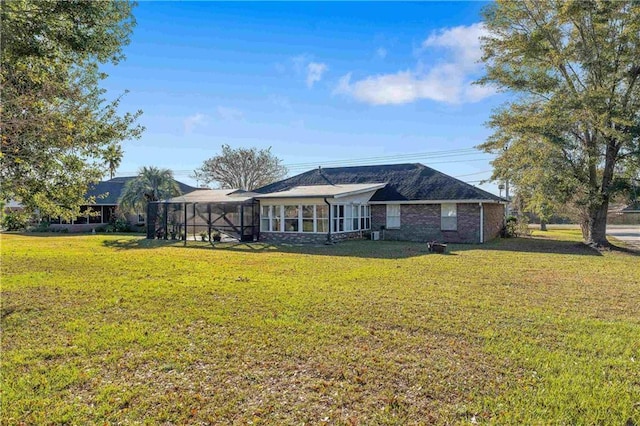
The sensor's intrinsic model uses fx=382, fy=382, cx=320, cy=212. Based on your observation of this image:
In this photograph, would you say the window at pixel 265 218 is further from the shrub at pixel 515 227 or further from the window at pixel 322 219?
the shrub at pixel 515 227

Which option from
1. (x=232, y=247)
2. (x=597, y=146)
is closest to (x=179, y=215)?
(x=232, y=247)

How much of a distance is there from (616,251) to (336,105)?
14913 mm

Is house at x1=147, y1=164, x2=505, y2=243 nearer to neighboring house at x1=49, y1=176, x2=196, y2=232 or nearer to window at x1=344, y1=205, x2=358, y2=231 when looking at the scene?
window at x1=344, y1=205, x2=358, y2=231

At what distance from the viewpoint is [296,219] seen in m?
20.5

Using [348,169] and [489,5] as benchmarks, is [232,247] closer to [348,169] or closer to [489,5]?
[348,169]

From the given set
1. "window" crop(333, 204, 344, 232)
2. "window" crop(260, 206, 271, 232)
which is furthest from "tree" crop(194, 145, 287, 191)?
"window" crop(333, 204, 344, 232)

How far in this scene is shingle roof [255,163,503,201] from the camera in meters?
20.9

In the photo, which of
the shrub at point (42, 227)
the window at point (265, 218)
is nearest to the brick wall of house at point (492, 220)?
the window at point (265, 218)

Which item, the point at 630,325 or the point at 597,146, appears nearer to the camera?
the point at 630,325

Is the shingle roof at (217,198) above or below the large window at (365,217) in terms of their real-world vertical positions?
above

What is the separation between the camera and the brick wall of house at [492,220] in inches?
820

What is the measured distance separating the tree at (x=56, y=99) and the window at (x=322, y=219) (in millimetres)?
12505

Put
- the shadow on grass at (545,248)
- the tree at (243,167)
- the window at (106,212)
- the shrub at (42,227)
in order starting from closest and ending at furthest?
the shadow on grass at (545,248), the shrub at (42,227), the window at (106,212), the tree at (243,167)

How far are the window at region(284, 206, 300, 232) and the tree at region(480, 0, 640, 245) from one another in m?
11.4
